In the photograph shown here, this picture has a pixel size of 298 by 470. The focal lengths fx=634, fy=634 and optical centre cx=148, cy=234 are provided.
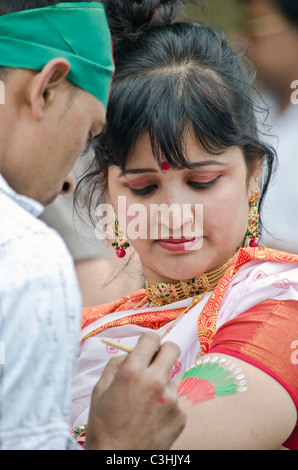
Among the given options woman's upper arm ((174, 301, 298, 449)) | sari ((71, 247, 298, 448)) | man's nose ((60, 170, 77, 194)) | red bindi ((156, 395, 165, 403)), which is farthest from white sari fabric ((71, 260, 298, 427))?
red bindi ((156, 395, 165, 403))

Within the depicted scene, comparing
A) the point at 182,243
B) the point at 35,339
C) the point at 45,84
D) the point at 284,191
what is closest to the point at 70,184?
the point at 45,84

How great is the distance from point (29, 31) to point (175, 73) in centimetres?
84

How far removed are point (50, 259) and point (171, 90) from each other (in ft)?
3.83

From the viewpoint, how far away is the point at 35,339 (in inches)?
40.6

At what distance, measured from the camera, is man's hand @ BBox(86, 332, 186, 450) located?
1.19 metres

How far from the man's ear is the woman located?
0.71 metres

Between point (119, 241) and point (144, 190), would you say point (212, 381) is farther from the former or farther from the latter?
point (119, 241)

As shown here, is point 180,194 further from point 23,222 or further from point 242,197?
Result: point 23,222

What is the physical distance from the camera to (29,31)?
139 cm

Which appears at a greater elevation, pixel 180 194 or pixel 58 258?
pixel 58 258

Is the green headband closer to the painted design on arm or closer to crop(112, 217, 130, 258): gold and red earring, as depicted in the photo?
the painted design on arm

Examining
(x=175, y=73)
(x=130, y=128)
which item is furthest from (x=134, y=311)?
(x=175, y=73)

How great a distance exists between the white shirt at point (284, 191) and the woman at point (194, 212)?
1017 mm

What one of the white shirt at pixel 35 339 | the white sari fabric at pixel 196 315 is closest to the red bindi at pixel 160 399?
the white shirt at pixel 35 339
